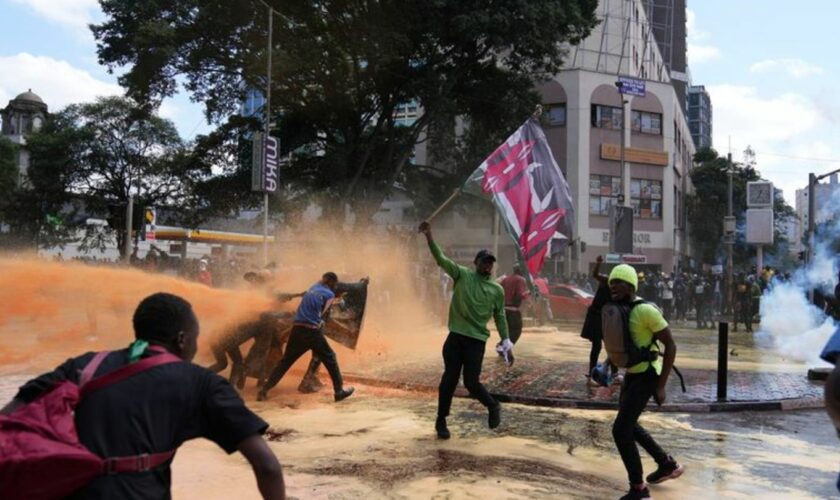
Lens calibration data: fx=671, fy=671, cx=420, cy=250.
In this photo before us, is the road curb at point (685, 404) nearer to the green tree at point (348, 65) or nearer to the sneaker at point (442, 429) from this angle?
the sneaker at point (442, 429)

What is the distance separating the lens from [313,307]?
8.35 m

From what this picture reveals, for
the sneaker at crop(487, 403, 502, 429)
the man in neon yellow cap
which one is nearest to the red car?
the sneaker at crop(487, 403, 502, 429)

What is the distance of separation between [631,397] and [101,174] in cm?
3413

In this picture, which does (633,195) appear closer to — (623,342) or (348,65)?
(348,65)

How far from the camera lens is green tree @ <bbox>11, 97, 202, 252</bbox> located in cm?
3272

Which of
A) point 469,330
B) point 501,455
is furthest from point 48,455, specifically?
point 469,330

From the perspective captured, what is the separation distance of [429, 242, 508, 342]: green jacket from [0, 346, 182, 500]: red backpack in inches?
184

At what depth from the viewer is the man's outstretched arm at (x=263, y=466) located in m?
2.31

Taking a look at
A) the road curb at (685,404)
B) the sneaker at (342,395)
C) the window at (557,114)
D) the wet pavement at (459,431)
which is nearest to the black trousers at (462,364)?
the wet pavement at (459,431)

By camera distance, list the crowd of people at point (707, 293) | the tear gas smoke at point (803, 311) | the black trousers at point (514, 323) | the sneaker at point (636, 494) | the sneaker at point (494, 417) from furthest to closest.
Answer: the crowd of people at point (707, 293)
the tear gas smoke at point (803, 311)
the black trousers at point (514, 323)
the sneaker at point (494, 417)
the sneaker at point (636, 494)

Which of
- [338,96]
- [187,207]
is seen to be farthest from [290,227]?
[338,96]

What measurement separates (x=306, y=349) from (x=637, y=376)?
4.56m

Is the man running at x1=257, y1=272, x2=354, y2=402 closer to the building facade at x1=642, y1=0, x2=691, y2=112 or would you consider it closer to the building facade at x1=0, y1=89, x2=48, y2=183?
the building facade at x1=642, y1=0, x2=691, y2=112

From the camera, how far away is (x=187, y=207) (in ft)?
115
